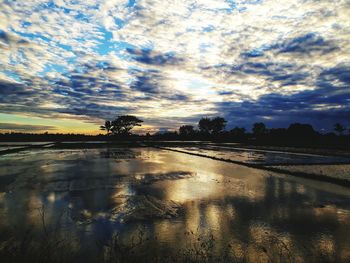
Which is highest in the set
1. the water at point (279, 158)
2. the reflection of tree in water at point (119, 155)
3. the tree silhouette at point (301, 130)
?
the tree silhouette at point (301, 130)

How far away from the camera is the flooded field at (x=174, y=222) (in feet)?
16.8

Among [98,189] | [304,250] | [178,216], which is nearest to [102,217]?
[178,216]

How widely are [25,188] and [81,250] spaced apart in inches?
283

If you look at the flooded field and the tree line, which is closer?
Result: the flooded field

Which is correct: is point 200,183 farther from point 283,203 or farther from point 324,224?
point 324,224

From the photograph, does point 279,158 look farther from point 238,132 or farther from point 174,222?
point 238,132

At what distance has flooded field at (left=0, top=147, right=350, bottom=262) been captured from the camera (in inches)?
202

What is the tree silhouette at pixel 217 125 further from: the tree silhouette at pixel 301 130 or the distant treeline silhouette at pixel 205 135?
the tree silhouette at pixel 301 130

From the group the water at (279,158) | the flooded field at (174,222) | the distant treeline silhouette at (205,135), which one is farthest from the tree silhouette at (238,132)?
the flooded field at (174,222)

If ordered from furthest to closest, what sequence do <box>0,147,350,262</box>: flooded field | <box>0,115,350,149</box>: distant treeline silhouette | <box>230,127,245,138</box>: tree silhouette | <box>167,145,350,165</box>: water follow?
<box>230,127,245,138</box>: tree silhouette < <box>0,115,350,149</box>: distant treeline silhouette < <box>167,145,350,165</box>: water < <box>0,147,350,262</box>: flooded field

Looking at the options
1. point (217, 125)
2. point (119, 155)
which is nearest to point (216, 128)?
point (217, 125)

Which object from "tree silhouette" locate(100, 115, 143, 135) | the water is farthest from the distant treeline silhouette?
the water

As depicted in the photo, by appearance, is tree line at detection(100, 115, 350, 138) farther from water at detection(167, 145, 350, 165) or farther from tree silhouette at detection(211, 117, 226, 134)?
water at detection(167, 145, 350, 165)

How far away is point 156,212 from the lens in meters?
7.80
